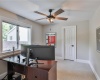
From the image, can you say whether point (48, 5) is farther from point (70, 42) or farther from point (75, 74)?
point (70, 42)

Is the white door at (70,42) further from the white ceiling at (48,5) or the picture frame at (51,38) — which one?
the white ceiling at (48,5)

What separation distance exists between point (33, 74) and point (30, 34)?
304 centimetres

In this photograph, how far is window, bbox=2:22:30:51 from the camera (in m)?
3.19

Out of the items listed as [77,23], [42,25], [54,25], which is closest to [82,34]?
[77,23]

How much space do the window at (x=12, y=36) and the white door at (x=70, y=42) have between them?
99.9 inches

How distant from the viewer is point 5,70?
3.04 meters

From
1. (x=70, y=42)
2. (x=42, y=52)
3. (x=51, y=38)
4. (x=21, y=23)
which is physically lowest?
(x=42, y=52)

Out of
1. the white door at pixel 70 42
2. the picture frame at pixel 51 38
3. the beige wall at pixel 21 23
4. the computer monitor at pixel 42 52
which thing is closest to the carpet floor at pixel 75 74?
the computer monitor at pixel 42 52

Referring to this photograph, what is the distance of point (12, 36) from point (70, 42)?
11.0ft

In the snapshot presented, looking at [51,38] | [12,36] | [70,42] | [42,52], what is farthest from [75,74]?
[51,38]

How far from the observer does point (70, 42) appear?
5309 mm

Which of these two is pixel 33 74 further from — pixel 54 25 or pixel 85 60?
pixel 54 25

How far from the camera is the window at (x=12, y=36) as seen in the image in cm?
319

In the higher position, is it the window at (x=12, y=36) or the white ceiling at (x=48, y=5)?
the white ceiling at (x=48, y=5)
